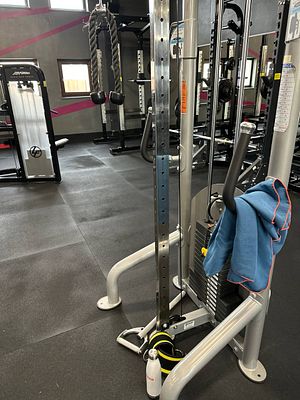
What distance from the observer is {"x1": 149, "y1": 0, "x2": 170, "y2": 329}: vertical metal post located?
0.88 metres

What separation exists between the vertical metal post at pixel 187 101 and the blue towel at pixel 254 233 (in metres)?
0.56

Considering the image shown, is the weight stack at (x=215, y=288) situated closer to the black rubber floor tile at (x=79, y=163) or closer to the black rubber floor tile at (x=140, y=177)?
the black rubber floor tile at (x=140, y=177)

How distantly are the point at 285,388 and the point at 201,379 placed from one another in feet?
1.26

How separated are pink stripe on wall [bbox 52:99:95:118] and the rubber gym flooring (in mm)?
4295

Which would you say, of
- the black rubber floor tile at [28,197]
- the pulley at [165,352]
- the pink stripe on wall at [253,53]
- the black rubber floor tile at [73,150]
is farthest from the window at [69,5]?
the pulley at [165,352]

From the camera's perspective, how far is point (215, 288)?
1483 mm

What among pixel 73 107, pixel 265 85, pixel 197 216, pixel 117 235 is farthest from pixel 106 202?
pixel 73 107

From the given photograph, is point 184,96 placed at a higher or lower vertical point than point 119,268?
higher

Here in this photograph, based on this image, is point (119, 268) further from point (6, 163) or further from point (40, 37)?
point (40, 37)

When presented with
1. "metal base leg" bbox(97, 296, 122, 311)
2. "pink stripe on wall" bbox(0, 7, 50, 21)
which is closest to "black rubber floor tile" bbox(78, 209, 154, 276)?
"metal base leg" bbox(97, 296, 122, 311)

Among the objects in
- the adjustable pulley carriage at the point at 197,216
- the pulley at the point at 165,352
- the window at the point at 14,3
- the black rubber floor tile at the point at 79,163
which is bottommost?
the black rubber floor tile at the point at 79,163

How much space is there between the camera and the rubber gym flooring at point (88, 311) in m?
1.30

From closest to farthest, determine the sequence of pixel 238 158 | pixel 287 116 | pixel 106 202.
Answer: pixel 238 158, pixel 287 116, pixel 106 202

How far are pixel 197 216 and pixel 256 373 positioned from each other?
0.82 m
